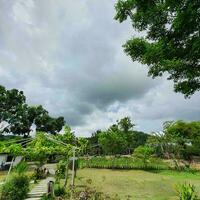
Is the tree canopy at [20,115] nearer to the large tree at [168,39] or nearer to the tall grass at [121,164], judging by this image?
the tall grass at [121,164]

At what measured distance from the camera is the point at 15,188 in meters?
16.3

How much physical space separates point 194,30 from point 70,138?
1353cm

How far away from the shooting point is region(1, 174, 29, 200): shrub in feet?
52.9

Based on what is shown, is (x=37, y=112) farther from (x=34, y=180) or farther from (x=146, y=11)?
(x=146, y=11)

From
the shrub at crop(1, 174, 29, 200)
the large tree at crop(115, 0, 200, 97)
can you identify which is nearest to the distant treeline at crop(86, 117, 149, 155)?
the shrub at crop(1, 174, 29, 200)

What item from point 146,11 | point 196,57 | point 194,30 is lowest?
point 196,57

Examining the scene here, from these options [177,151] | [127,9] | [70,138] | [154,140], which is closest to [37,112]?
[154,140]

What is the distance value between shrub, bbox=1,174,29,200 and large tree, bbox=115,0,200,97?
29.4 ft

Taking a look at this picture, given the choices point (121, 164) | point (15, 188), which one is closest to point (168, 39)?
point (15, 188)

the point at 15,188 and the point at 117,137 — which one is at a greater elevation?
the point at 117,137

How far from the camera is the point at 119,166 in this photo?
4241 centimetres

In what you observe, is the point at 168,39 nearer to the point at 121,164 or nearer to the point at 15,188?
the point at 15,188

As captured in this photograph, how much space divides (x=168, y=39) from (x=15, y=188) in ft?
34.1

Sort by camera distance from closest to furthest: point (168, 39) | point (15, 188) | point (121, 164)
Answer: point (168, 39), point (15, 188), point (121, 164)
